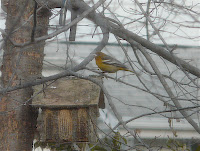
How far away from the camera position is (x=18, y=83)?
3.07 meters

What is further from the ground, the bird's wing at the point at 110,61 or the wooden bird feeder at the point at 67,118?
the bird's wing at the point at 110,61

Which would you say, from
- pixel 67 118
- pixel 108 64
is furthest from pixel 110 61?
pixel 67 118

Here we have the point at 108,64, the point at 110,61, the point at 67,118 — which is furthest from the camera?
the point at 108,64

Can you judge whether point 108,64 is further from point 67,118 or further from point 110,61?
point 67,118

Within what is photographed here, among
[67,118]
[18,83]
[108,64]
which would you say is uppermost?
[108,64]

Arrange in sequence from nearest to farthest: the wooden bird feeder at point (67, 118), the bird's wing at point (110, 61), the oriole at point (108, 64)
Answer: the wooden bird feeder at point (67, 118) → the bird's wing at point (110, 61) → the oriole at point (108, 64)

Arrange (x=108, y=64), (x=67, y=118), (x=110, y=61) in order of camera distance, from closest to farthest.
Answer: (x=67, y=118) < (x=110, y=61) < (x=108, y=64)

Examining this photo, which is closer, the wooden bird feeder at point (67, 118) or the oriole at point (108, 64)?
the wooden bird feeder at point (67, 118)

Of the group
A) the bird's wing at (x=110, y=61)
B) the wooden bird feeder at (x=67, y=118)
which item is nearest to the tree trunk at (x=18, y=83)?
the wooden bird feeder at (x=67, y=118)

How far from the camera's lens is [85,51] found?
415cm

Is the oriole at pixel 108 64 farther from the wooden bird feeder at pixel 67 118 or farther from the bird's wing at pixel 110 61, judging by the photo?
the wooden bird feeder at pixel 67 118

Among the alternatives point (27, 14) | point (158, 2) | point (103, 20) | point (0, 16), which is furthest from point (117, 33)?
point (0, 16)

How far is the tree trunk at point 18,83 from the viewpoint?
3.04 metres

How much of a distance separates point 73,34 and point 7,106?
96cm
